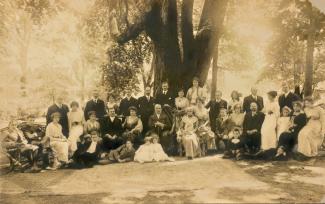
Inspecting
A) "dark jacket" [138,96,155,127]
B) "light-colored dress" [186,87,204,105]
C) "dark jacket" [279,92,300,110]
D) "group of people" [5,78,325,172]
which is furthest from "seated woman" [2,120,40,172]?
"dark jacket" [279,92,300,110]

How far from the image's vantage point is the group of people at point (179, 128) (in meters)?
6.86

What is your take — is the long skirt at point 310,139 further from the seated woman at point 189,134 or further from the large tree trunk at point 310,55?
the seated woman at point 189,134

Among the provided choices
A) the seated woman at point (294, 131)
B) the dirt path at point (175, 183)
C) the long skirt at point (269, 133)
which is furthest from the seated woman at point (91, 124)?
the seated woman at point (294, 131)

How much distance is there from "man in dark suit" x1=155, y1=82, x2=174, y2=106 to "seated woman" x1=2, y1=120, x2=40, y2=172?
6.74 ft

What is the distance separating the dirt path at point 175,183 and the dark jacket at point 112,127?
58 centimetres

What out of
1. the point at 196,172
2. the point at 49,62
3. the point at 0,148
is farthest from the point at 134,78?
the point at 0,148

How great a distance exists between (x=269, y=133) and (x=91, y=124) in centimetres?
279

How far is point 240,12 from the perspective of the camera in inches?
265

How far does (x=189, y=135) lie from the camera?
7.15 m

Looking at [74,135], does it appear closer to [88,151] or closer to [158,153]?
[88,151]

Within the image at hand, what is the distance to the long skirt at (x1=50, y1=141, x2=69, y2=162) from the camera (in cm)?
695

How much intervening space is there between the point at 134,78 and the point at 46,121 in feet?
5.05

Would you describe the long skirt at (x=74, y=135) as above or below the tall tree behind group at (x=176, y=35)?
below

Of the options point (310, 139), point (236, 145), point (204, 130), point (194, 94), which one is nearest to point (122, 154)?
point (204, 130)
